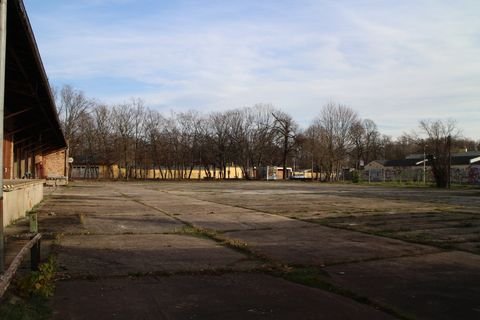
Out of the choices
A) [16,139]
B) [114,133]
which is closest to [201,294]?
[16,139]

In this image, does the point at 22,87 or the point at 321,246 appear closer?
the point at 321,246

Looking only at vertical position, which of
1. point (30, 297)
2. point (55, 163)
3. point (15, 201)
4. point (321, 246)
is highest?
point (55, 163)

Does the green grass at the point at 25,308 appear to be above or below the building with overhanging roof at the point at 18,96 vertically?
below

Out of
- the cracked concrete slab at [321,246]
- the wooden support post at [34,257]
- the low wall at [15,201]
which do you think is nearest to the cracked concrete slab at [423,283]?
the cracked concrete slab at [321,246]

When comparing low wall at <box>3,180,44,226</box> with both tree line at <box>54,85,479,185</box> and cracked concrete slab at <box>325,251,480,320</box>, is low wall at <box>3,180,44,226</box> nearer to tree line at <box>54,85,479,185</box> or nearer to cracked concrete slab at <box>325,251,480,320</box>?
cracked concrete slab at <box>325,251,480,320</box>

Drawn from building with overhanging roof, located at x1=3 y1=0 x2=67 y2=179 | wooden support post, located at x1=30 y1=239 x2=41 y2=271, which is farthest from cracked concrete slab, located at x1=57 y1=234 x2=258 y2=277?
building with overhanging roof, located at x1=3 y1=0 x2=67 y2=179

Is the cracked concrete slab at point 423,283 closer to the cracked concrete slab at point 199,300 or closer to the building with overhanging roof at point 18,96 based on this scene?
the cracked concrete slab at point 199,300

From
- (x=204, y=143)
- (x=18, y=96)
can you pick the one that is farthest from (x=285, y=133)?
(x=18, y=96)

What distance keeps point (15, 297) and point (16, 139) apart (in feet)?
95.9

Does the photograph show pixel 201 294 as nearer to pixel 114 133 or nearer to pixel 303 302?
pixel 303 302

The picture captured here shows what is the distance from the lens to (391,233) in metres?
13.8

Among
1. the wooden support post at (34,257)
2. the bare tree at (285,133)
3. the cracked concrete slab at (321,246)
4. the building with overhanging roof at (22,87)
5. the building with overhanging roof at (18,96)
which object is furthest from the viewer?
the bare tree at (285,133)

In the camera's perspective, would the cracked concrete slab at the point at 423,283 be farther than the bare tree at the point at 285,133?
No

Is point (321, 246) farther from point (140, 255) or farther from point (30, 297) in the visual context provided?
point (30, 297)
